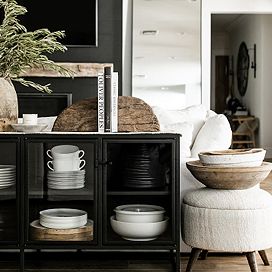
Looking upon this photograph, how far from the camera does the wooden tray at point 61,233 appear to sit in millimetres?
3164

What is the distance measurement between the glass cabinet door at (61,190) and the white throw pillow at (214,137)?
1004 millimetres

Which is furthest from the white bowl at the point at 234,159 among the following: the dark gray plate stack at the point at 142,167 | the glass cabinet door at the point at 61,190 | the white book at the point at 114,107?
the glass cabinet door at the point at 61,190

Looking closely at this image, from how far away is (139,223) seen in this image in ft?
10.4

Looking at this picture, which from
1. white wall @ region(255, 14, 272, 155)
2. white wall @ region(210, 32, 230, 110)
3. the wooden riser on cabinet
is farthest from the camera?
white wall @ region(210, 32, 230, 110)

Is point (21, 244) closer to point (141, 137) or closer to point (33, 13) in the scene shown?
point (141, 137)

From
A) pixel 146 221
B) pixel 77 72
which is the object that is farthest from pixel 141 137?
pixel 77 72

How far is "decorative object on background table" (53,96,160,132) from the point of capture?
332cm

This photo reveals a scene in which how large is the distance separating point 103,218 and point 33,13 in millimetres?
4794

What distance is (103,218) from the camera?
10.3ft

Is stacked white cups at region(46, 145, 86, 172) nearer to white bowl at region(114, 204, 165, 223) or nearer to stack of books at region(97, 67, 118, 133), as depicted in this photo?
stack of books at region(97, 67, 118, 133)

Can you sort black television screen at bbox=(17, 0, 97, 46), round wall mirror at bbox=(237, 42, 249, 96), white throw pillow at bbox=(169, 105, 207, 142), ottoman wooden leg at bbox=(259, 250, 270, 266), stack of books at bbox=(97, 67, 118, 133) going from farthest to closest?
round wall mirror at bbox=(237, 42, 249, 96) < black television screen at bbox=(17, 0, 97, 46) < white throw pillow at bbox=(169, 105, 207, 142) < ottoman wooden leg at bbox=(259, 250, 270, 266) < stack of books at bbox=(97, 67, 118, 133)

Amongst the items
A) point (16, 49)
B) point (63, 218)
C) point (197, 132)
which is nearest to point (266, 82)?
point (197, 132)

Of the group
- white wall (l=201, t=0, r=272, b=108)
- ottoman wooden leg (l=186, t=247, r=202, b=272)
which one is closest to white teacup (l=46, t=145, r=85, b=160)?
ottoman wooden leg (l=186, t=247, r=202, b=272)

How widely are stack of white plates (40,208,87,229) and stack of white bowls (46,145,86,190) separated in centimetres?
13
